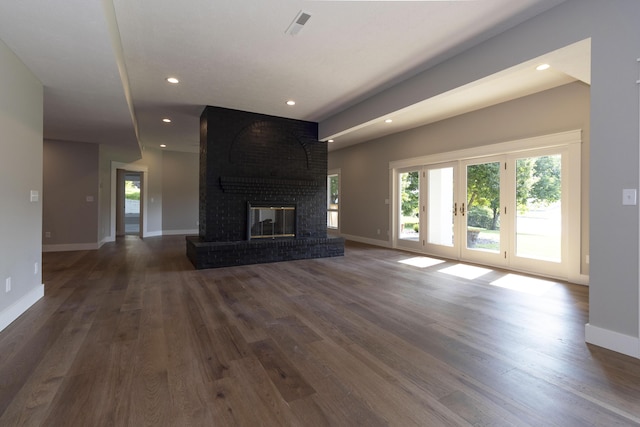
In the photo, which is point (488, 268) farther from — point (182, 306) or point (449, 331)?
point (182, 306)

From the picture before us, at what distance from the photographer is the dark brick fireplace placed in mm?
4973

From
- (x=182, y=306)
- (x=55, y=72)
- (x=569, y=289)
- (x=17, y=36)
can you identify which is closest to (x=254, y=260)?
(x=182, y=306)

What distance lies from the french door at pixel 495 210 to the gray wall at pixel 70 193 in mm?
6900

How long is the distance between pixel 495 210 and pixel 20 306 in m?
6.14

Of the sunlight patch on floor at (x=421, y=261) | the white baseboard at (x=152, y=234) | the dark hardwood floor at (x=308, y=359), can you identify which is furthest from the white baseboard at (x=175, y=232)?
the sunlight patch on floor at (x=421, y=261)

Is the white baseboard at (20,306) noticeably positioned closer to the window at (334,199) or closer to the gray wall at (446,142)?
the gray wall at (446,142)

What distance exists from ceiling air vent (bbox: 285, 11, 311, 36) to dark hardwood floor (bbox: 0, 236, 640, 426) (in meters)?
2.65

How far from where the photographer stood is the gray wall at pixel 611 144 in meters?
2.00

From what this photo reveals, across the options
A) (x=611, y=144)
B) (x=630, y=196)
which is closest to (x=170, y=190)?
(x=611, y=144)

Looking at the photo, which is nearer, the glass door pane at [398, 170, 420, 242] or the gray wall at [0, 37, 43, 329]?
the gray wall at [0, 37, 43, 329]

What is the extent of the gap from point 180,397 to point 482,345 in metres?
2.03

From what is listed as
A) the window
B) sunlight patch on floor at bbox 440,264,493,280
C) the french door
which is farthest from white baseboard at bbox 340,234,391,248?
sunlight patch on floor at bbox 440,264,493,280

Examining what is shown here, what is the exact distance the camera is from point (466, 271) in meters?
4.57

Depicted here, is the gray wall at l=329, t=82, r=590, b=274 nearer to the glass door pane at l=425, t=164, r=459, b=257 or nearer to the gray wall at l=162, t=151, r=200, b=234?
the glass door pane at l=425, t=164, r=459, b=257
